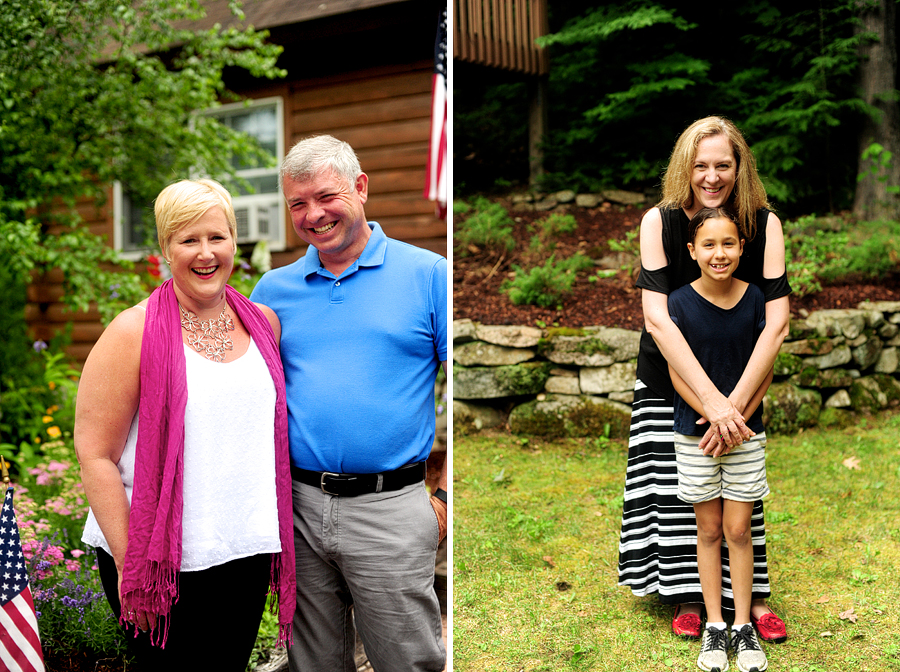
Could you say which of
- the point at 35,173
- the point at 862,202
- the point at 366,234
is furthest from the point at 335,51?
the point at 366,234

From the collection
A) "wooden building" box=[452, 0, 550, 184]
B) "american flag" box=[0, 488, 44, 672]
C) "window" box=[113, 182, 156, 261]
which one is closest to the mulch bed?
"wooden building" box=[452, 0, 550, 184]

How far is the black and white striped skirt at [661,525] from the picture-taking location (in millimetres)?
2775

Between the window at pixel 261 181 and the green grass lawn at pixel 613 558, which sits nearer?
the green grass lawn at pixel 613 558

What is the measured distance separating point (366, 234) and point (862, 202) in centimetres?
569

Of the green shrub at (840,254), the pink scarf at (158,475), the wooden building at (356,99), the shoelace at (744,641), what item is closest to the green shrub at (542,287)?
the wooden building at (356,99)

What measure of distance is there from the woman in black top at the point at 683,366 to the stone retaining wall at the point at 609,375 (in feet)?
7.33

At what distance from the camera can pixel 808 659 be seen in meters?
2.55

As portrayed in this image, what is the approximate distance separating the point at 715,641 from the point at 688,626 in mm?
166

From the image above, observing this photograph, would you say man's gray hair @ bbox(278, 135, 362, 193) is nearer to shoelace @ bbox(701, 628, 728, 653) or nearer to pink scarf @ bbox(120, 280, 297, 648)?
pink scarf @ bbox(120, 280, 297, 648)

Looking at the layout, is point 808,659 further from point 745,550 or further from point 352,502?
point 352,502

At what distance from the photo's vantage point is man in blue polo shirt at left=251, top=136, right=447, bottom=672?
1999 mm

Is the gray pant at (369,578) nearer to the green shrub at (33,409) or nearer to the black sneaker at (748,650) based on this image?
the black sneaker at (748,650)

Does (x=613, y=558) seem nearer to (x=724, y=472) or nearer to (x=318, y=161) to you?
(x=724, y=472)

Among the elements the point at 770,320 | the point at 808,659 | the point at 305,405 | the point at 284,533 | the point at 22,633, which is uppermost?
the point at 770,320
